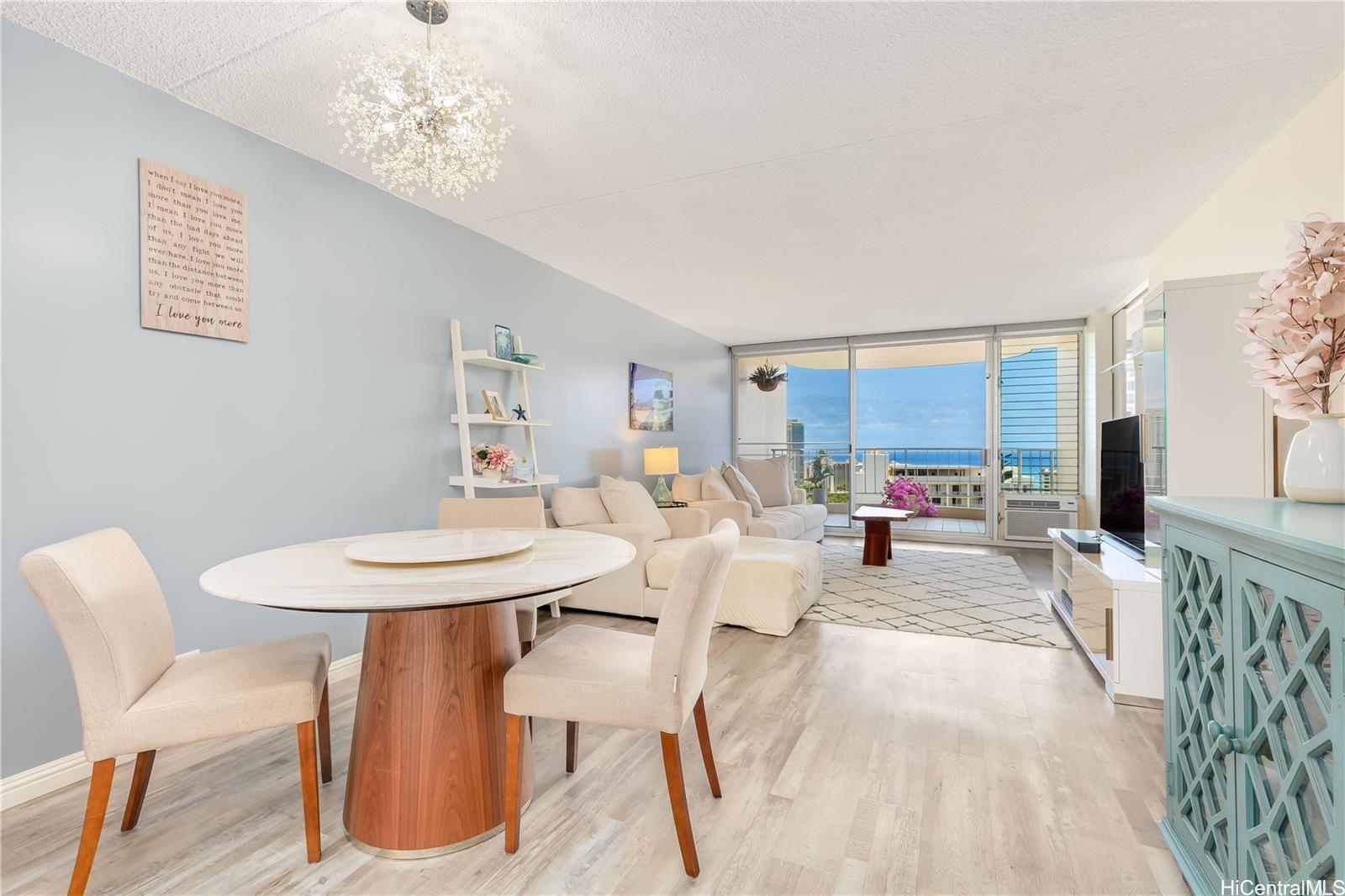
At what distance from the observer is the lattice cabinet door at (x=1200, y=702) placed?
4.08ft

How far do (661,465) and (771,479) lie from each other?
170cm

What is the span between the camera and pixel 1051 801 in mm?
1823

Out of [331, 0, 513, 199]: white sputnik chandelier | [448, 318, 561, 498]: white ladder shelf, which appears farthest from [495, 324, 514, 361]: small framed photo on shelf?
[331, 0, 513, 199]: white sputnik chandelier

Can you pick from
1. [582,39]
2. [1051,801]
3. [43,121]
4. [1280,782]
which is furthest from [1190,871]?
[43,121]

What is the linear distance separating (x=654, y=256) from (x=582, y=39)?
2.27 metres

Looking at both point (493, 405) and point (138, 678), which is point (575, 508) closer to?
point (493, 405)

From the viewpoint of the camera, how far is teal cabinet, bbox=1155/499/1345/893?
906 mm

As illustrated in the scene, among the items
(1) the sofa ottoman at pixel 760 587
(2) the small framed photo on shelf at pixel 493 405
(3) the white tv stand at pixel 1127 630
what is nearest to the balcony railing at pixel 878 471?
(1) the sofa ottoman at pixel 760 587

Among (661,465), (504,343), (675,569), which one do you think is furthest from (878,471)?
(504,343)

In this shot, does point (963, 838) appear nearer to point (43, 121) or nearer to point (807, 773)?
point (807, 773)

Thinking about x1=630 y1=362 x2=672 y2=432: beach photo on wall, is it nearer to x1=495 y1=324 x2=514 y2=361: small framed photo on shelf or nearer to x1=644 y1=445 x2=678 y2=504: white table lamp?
x1=644 y1=445 x2=678 y2=504: white table lamp

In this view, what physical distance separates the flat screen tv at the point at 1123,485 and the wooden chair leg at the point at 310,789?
3468 millimetres

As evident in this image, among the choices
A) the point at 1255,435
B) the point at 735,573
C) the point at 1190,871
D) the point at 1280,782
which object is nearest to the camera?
the point at 1280,782

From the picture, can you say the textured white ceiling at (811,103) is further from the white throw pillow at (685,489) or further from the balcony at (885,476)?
the balcony at (885,476)
